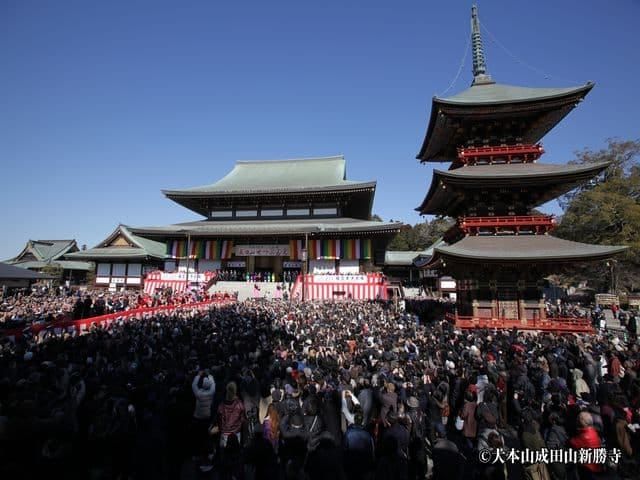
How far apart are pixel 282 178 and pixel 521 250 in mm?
27390

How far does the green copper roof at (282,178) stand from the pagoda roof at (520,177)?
12.4 meters

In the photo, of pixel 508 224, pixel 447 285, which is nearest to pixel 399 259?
pixel 447 285

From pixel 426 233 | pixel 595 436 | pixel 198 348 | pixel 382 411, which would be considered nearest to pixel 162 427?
pixel 382 411

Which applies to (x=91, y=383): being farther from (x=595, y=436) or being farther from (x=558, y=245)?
(x=558, y=245)

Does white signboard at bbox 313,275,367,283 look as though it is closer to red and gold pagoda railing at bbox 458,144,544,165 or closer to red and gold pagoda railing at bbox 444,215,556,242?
red and gold pagoda railing at bbox 444,215,556,242

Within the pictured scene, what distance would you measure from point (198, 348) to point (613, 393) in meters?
9.49

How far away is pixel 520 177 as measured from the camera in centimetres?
1609

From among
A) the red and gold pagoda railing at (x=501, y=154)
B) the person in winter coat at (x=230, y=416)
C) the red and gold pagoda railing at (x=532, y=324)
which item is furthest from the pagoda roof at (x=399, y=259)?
the person in winter coat at (x=230, y=416)

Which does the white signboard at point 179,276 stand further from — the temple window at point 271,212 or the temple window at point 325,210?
the temple window at point 325,210

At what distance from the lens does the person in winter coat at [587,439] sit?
13.8 ft

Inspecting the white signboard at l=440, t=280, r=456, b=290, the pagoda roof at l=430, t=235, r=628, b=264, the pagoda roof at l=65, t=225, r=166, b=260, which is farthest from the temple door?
the pagoda roof at l=65, t=225, r=166, b=260

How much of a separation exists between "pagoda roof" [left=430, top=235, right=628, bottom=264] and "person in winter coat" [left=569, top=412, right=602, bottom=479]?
36.2 feet

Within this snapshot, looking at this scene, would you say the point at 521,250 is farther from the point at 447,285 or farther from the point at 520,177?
the point at 447,285

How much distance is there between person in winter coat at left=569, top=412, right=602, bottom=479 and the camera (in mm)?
4195
